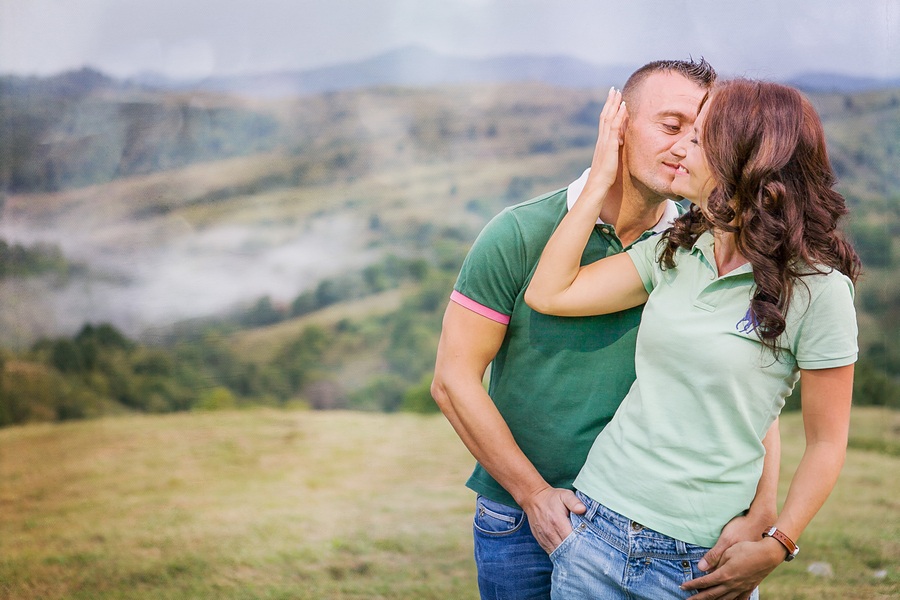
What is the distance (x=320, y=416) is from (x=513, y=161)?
1660 mm

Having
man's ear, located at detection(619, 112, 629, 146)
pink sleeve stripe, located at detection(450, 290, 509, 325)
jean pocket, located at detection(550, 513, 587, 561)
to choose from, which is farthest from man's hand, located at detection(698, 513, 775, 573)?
man's ear, located at detection(619, 112, 629, 146)

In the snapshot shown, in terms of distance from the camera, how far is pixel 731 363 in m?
1.11

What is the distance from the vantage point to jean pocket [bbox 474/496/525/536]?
4.98ft

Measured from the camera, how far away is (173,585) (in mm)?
3090

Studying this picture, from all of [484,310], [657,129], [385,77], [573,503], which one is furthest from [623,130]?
[385,77]

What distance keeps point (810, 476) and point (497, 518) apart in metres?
0.59

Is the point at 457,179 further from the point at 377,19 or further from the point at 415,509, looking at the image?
the point at 415,509

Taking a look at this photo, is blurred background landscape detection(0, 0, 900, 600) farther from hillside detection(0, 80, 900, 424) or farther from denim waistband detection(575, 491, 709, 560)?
denim waistband detection(575, 491, 709, 560)

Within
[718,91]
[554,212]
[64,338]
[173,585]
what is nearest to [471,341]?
[554,212]

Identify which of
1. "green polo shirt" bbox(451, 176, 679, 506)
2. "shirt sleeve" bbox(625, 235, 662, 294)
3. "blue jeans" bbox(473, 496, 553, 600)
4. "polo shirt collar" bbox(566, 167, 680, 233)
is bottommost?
"blue jeans" bbox(473, 496, 553, 600)

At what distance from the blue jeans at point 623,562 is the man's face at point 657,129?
0.58 meters

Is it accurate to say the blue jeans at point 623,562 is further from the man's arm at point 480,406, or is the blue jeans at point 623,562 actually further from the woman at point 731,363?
the man's arm at point 480,406

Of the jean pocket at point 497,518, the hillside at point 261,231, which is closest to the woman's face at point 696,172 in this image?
the jean pocket at point 497,518

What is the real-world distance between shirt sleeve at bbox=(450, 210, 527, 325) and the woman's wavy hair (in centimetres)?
42
